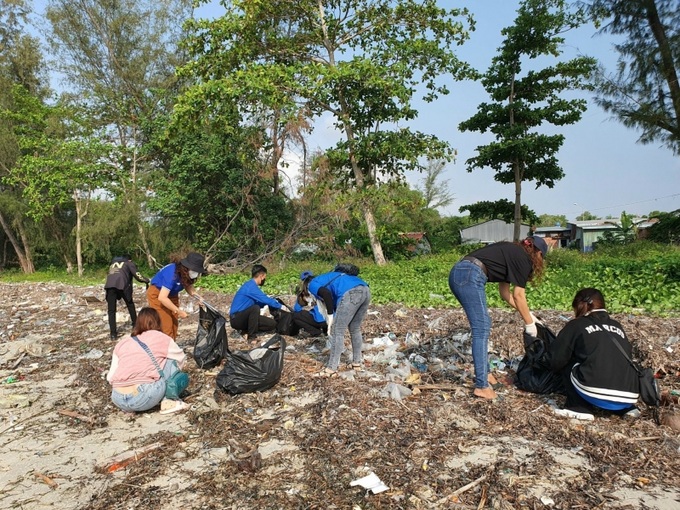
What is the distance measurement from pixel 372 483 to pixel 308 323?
404 cm

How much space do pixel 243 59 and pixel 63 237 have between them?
1593cm

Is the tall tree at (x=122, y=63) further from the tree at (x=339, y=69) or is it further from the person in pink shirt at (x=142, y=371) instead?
the person in pink shirt at (x=142, y=371)

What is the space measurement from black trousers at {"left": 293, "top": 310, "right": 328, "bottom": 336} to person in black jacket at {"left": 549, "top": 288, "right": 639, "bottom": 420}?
3.63 meters

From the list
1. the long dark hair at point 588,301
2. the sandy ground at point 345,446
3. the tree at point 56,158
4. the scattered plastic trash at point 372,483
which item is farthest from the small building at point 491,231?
the scattered plastic trash at point 372,483

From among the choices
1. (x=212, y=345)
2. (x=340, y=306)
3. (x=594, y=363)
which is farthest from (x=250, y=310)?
(x=594, y=363)

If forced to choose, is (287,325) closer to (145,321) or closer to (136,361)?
(145,321)

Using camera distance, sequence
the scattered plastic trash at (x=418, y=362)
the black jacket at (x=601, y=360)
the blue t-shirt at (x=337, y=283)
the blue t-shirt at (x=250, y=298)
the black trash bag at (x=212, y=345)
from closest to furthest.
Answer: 1. the black jacket at (x=601, y=360)
2. the blue t-shirt at (x=337, y=283)
3. the scattered plastic trash at (x=418, y=362)
4. the black trash bag at (x=212, y=345)
5. the blue t-shirt at (x=250, y=298)

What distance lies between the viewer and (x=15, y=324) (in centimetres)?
995

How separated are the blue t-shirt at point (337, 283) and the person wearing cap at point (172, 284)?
Answer: 1473 millimetres

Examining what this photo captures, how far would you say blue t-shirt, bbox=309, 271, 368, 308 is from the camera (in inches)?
203

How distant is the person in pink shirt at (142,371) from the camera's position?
437 centimetres

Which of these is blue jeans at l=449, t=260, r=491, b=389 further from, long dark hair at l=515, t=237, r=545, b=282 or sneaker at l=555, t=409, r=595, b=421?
sneaker at l=555, t=409, r=595, b=421

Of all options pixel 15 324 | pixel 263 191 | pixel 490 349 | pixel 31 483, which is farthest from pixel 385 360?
pixel 263 191

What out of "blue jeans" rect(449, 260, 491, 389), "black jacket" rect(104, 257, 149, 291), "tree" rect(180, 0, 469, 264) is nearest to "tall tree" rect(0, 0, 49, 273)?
"tree" rect(180, 0, 469, 264)
